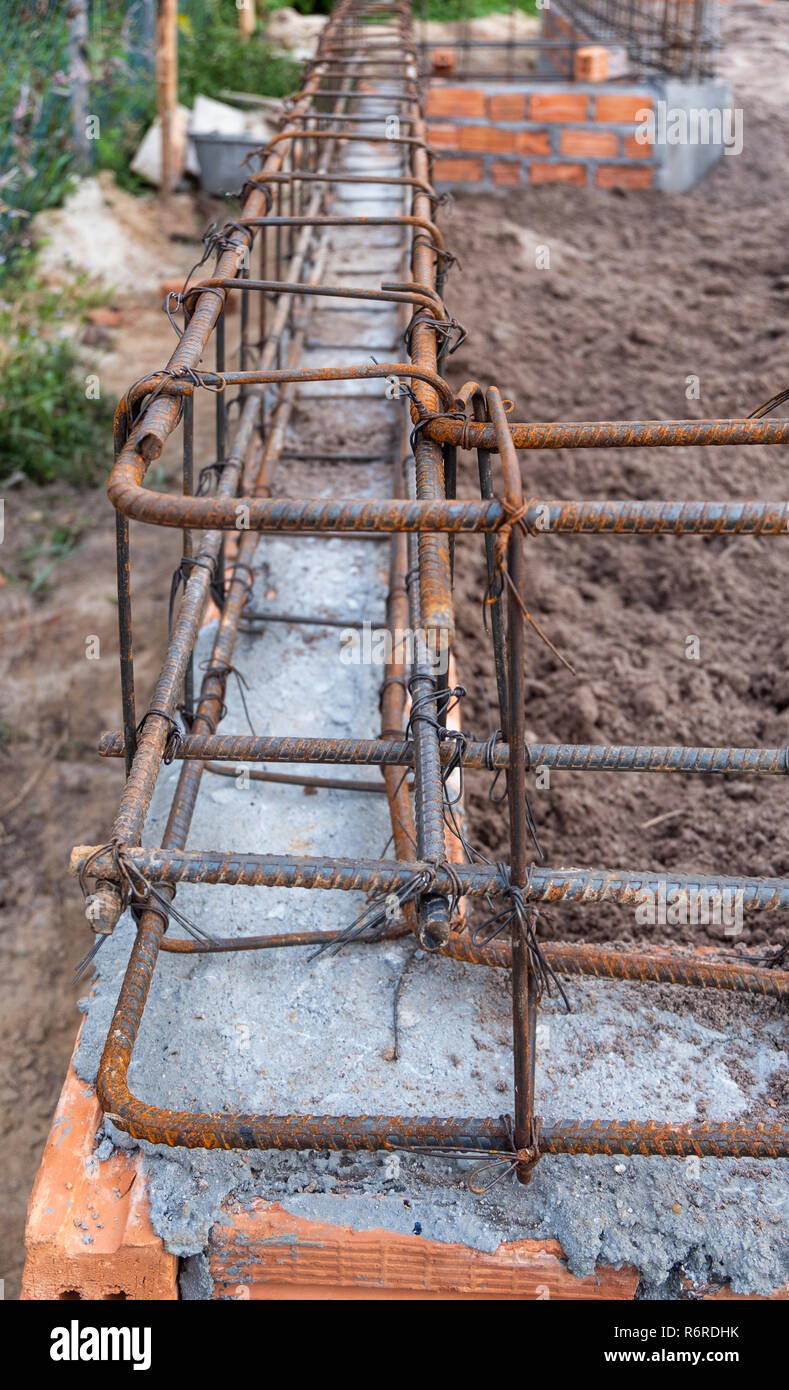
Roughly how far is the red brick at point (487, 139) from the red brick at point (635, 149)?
29.3 inches

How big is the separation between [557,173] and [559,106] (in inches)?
16.0

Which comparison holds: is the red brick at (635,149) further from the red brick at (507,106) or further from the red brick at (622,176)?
the red brick at (507,106)

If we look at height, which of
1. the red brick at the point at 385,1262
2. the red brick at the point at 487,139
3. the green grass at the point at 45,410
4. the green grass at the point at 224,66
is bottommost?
the red brick at the point at 385,1262

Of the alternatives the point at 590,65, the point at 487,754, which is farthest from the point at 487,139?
the point at 487,754

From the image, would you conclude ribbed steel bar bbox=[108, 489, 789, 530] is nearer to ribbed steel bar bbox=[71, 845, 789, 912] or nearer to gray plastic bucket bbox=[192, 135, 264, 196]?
ribbed steel bar bbox=[71, 845, 789, 912]

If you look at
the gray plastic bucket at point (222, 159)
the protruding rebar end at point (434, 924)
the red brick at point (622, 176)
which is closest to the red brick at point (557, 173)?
the red brick at point (622, 176)

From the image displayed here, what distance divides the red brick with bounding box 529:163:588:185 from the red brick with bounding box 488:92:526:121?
1.11 ft

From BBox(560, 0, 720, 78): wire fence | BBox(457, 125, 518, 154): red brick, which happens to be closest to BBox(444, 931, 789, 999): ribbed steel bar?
BBox(457, 125, 518, 154): red brick

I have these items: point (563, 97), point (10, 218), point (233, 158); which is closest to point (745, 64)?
point (563, 97)

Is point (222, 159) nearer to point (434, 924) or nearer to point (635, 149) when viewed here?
point (635, 149)

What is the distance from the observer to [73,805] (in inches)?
164

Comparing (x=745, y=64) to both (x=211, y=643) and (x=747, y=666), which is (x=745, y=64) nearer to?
(x=747, y=666)

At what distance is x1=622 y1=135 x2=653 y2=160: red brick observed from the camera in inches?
290

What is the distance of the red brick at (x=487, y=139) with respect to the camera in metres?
7.44
